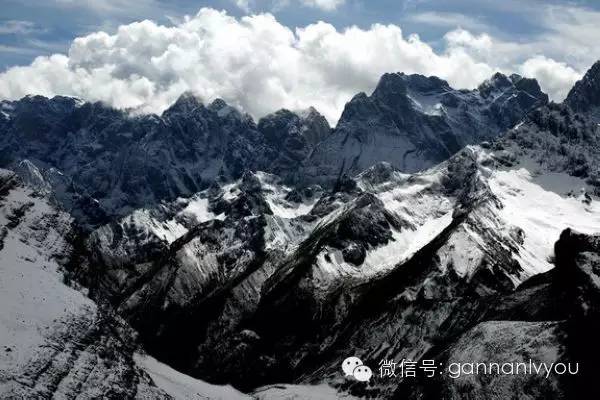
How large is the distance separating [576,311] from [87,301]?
84112 mm

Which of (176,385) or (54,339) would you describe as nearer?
(54,339)

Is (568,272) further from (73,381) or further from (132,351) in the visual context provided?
(73,381)

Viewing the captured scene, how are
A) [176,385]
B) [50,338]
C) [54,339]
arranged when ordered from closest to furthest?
[50,338] → [54,339] → [176,385]

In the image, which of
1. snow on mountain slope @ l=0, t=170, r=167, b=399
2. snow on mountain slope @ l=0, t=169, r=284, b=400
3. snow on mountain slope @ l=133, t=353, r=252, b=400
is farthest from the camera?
snow on mountain slope @ l=133, t=353, r=252, b=400

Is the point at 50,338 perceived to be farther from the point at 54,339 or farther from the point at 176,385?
the point at 176,385

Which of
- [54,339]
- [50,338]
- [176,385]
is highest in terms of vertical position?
[50,338]

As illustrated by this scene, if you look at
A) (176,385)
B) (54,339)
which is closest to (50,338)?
(54,339)

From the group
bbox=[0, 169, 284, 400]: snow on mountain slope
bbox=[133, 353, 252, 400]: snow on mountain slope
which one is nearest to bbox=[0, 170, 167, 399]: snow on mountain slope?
bbox=[0, 169, 284, 400]: snow on mountain slope

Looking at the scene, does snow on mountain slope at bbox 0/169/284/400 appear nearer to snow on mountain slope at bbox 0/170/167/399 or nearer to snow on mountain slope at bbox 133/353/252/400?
snow on mountain slope at bbox 0/170/167/399

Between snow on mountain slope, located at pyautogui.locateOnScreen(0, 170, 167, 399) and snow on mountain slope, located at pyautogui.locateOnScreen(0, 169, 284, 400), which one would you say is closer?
snow on mountain slope, located at pyautogui.locateOnScreen(0, 170, 167, 399)

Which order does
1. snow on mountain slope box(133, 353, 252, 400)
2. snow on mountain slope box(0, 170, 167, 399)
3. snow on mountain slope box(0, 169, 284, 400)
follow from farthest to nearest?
snow on mountain slope box(133, 353, 252, 400) < snow on mountain slope box(0, 169, 284, 400) < snow on mountain slope box(0, 170, 167, 399)

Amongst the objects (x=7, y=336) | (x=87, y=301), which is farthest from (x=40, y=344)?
(x=87, y=301)

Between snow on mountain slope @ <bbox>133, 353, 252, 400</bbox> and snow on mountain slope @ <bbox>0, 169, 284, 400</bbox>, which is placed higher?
snow on mountain slope @ <bbox>0, 169, 284, 400</bbox>

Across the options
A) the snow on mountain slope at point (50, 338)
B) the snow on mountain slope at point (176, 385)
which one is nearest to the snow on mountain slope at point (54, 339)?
the snow on mountain slope at point (50, 338)
